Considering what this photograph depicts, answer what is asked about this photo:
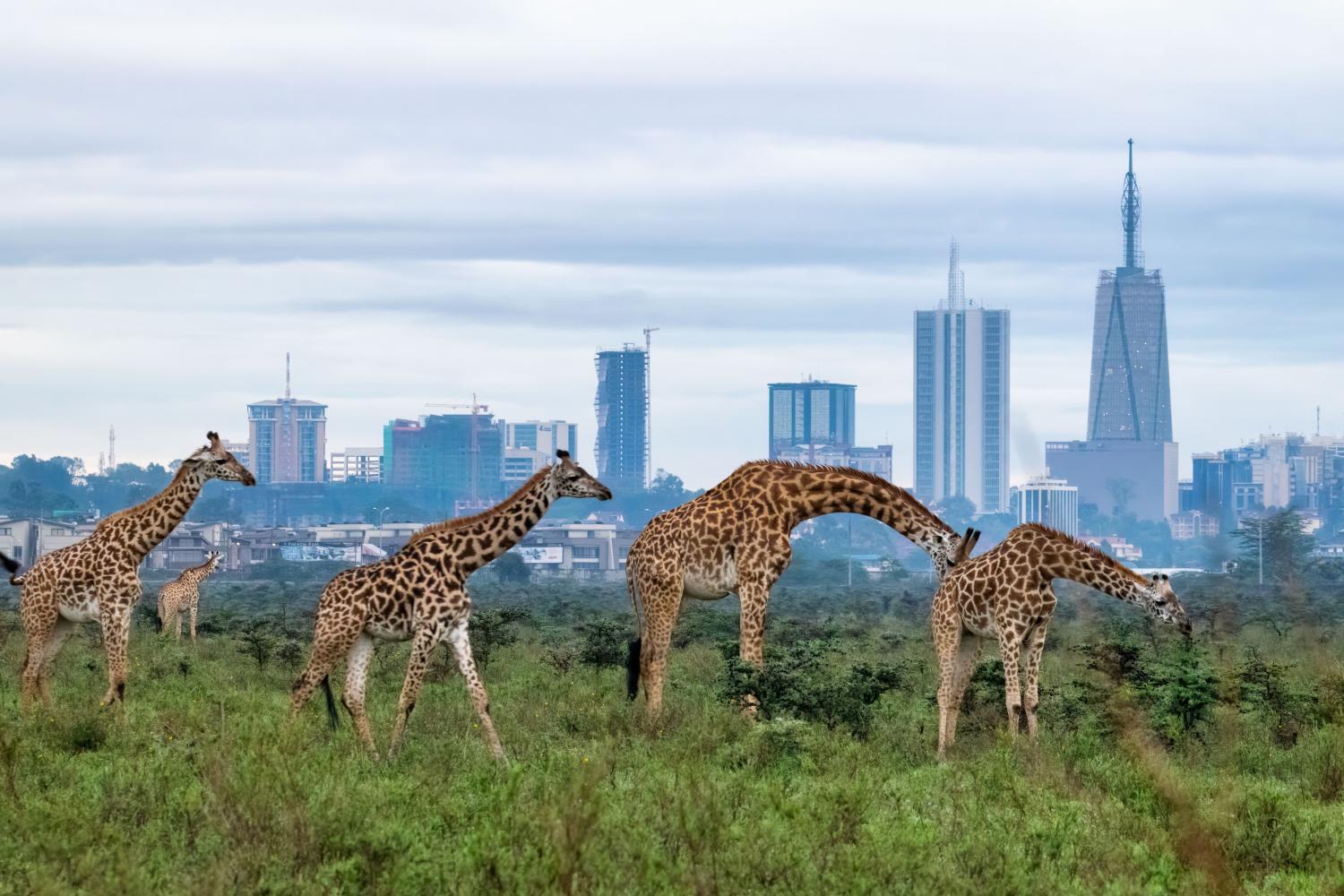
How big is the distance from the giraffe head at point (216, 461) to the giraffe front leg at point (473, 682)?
12.3 ft

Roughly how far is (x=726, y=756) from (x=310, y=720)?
3339 mm

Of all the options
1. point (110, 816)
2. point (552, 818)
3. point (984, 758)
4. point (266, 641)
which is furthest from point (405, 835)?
point (266, 641)

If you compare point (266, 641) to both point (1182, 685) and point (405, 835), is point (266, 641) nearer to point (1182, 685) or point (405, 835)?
point (1182, 685)

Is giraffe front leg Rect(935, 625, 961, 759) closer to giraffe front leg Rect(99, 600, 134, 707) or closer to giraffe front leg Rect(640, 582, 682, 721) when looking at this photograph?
giraffe front leg Rect(640, 582, 682, 721)

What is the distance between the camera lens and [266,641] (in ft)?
89.0

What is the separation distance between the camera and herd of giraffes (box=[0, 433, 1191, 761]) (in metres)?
15.2

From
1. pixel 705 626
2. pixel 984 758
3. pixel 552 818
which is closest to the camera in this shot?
pixel 552 818

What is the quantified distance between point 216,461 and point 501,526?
3.53 m

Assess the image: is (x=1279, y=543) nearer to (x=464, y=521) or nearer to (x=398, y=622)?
(x=398, y=622)

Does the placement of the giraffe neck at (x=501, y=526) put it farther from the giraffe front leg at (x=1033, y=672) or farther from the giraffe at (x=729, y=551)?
the giraffe front leg at (x=1033, y=672)

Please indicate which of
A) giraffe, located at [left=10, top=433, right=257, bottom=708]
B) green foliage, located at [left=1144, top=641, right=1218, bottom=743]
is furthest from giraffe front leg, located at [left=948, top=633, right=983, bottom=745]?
giraffe, located at [left=10, top=433, right=257, bottom=708]

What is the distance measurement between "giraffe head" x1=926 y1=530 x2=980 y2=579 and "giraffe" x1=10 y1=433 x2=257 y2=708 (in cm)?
657

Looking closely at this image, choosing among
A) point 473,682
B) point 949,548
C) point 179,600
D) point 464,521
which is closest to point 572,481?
point 464,521

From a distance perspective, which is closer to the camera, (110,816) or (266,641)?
(110,816)
